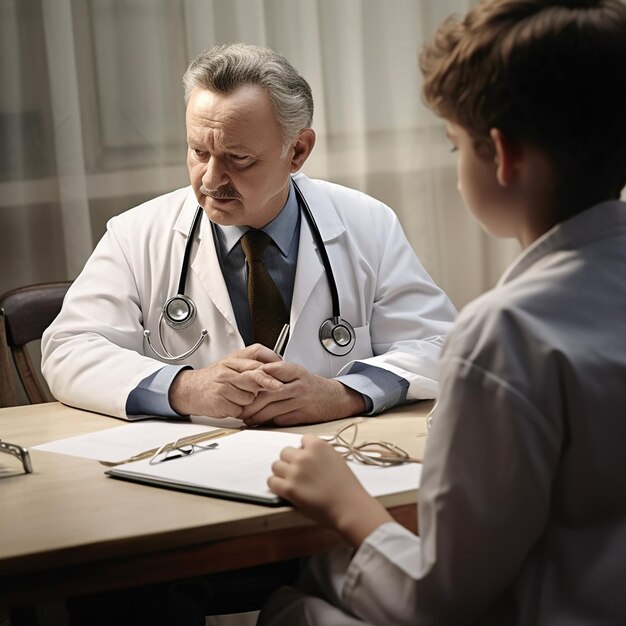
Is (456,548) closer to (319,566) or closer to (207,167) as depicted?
(319,566)

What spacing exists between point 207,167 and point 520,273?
3.92ft

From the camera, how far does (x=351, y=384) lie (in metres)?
1.89

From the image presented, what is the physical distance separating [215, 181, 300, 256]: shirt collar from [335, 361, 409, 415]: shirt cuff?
44 centimetres

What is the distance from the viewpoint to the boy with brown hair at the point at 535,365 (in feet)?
3.23

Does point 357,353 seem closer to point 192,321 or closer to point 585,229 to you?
point 192,321

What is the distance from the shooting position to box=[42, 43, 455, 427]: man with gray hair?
7.07 ft

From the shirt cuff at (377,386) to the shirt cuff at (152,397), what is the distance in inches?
13.1

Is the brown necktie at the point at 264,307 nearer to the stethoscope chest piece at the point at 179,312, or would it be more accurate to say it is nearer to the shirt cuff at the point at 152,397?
the stethoscope chest piece at the point at 179,312

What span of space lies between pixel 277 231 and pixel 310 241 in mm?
82

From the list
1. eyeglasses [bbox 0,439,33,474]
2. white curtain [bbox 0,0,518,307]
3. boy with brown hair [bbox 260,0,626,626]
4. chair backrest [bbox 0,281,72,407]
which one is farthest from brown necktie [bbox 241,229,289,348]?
boy with brown hair [bbox 260,0,626,626]

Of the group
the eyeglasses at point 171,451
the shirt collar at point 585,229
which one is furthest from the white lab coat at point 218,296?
the shirt collar at point 585,229

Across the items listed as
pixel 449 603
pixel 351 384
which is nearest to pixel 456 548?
pixel 449 603

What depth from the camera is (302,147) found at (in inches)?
92.2

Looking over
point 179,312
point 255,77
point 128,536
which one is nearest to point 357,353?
point 179,312
